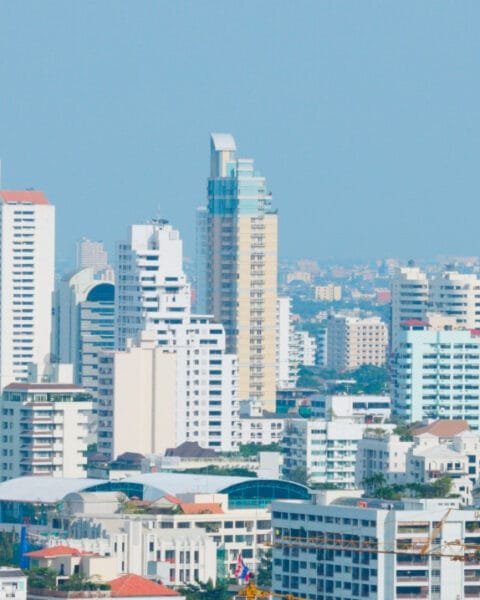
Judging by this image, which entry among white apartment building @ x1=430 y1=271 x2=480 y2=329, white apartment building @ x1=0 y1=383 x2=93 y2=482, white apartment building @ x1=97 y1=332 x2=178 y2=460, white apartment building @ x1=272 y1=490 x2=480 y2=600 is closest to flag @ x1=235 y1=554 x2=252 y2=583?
white apartment building @ x1=272 y1=490 x2=480 y2=600

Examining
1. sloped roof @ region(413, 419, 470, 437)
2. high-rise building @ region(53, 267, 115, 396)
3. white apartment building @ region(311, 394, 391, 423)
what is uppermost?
high-rise building @ region(53, 267, 115, 396)

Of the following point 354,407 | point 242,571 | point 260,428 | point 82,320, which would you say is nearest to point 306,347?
point 82,320

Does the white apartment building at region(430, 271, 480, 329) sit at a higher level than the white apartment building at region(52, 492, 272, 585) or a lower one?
higher

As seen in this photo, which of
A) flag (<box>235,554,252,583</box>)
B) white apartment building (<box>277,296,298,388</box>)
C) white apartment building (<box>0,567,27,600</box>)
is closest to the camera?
white apartment building (<box>0,567,27,600</box>)

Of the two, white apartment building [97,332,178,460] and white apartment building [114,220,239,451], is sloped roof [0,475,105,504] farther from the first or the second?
white apartment building [114,220,239,451]

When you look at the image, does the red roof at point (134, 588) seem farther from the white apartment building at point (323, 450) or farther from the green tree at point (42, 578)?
the white apartment building at point (323, 450)

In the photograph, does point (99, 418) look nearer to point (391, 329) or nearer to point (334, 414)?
point (334, 414)

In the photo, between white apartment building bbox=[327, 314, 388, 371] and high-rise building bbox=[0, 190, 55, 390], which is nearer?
high-rise building bbox=[0, 190, 55, 390]

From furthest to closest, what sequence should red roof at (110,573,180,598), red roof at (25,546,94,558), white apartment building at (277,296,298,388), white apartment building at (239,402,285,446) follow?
white apartment building at (277,296,298,388) < white apartment building at (239,402,285,446) < red roof at (25,546,94,558) < red roof at (110,573,180,598)
